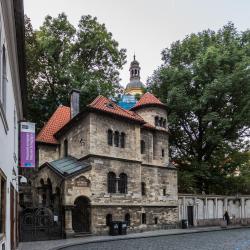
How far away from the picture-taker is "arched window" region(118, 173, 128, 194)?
29.1m

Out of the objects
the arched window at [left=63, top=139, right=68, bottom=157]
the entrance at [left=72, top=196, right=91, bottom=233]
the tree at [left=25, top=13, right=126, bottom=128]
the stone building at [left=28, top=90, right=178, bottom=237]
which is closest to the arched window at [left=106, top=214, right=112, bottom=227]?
the stone building at [left=28, top=90, right=178, bottom=237]

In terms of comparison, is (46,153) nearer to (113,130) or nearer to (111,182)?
(113,130)

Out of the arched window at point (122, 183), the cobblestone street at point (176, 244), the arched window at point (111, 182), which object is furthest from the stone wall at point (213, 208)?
the cobblestone street at point (176, 244)

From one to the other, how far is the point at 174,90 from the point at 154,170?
336 inches

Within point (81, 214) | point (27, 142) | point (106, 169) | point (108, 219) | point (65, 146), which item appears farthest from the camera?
point (65, 146)

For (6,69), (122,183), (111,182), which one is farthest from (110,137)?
(6,69)

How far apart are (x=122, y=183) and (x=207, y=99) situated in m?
12.3

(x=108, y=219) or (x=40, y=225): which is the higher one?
(x=40, y=225)

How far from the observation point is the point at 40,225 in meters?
24.0

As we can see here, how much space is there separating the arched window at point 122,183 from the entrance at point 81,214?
9.90 feet

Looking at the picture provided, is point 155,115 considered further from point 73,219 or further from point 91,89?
point 73,219

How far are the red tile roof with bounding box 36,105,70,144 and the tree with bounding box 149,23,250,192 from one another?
9775 mm

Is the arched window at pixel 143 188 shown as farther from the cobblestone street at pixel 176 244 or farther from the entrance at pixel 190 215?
the cobblestone street at pixel 176 244

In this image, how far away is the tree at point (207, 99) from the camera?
3656 cm
